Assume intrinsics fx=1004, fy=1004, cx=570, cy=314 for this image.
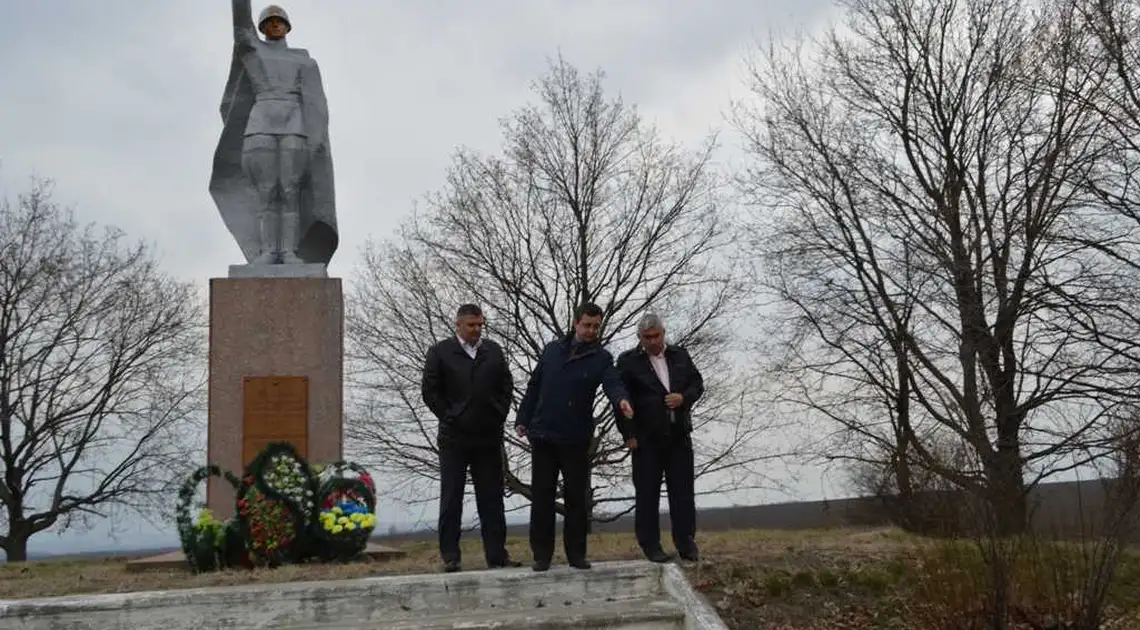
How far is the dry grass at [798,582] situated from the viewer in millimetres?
4922

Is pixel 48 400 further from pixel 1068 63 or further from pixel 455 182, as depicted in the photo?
pixel 1068 63

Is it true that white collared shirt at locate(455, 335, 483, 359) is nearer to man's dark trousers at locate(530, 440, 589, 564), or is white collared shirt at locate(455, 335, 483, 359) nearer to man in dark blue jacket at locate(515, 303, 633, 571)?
man in dark blue jacket at locate(515, 303, 633, 571)

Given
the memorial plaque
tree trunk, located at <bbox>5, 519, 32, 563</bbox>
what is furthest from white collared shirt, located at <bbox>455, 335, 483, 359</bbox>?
tree trunk, located at <bbox>5, 519, 32, 563</bbox>

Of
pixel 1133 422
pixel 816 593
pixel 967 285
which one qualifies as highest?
pixel 967 285

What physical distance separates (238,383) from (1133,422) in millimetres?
6427

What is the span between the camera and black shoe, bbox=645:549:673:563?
5.61m

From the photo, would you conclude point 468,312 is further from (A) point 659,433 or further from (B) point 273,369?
(B) point 273,369

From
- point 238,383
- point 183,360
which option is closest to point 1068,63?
point 238,383

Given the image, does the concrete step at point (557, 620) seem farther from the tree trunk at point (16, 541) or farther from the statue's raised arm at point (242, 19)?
the tree trunk at point (16, 541)

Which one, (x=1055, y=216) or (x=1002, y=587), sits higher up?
(x=1055, y=216)

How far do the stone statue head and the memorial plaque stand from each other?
3172 millimetres

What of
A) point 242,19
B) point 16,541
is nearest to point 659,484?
point 242,19

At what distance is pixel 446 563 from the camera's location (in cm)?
566

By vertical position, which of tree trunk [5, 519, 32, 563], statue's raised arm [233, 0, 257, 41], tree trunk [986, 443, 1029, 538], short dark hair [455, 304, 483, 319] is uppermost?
statue's raised arm [233, 0, 257, 41]
